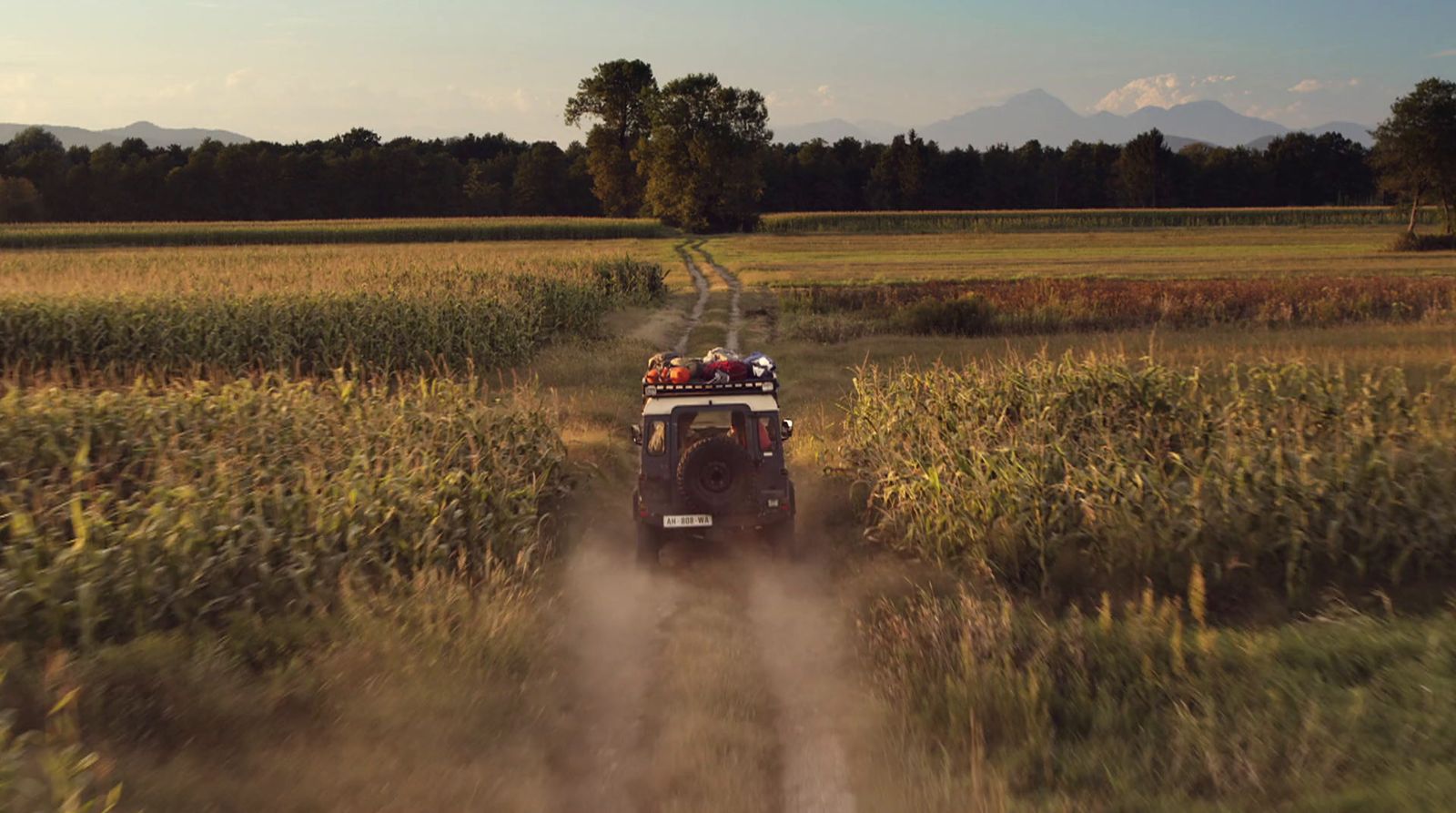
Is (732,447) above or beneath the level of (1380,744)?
above

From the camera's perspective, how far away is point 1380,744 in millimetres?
4605

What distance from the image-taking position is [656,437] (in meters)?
8.40

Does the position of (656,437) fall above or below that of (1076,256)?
above

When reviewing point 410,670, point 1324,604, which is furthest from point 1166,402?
point 410,670

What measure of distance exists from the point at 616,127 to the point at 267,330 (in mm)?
92154

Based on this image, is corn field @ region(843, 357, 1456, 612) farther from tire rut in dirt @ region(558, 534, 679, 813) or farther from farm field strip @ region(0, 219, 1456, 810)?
tire rut in dirt @ region(558, 534, 679, 813)

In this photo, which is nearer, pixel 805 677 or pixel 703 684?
pixel 703 684

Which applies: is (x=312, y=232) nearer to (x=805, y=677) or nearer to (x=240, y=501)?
(x=240, y=501)

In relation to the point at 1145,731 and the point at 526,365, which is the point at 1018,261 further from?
the point at 1145,731

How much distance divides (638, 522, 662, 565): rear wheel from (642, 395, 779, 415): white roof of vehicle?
104cm

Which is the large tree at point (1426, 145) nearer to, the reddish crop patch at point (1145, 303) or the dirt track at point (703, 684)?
the reddish crop patch at point (1145, 303)

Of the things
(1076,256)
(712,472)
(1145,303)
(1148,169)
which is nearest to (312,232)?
(1076,256)

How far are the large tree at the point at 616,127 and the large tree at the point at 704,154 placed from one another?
11117 millimetres

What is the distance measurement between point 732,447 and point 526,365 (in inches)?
480
